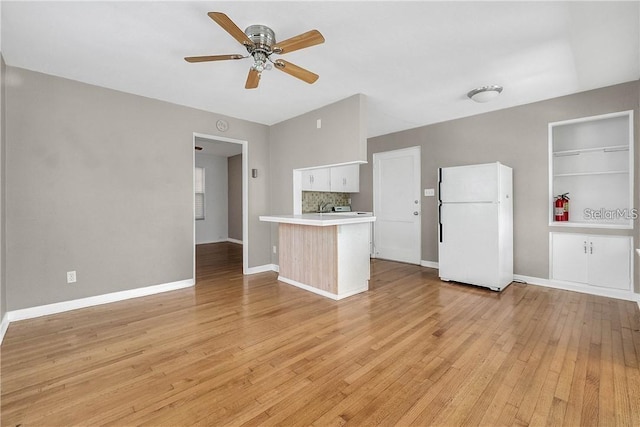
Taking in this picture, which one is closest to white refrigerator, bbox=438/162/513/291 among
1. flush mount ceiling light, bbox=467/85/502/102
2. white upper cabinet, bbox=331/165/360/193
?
flush mount ceiling light, bbox=467/85/502/102

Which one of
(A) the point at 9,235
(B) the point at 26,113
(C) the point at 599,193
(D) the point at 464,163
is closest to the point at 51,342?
(A) the point at 9,235

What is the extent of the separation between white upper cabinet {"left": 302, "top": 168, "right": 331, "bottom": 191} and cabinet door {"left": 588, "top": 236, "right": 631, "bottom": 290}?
3.95m

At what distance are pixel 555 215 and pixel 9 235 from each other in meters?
6.52

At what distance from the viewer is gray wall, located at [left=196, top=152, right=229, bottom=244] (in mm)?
7961

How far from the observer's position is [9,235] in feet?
9.18

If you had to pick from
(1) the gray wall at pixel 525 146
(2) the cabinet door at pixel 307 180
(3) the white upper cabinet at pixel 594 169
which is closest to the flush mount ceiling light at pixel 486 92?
(1) the gray wall at pixel 525 146

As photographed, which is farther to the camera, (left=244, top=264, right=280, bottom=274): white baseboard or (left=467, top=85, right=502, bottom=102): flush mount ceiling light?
(left=244, top=264, right=280, bottom=274): white baseboard

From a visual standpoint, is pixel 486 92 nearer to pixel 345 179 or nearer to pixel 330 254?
pixel 330 254

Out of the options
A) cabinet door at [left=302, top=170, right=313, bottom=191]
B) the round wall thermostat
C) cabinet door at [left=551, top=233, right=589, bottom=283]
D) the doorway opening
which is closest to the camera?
cabinet door at [left=551, top=233, right=589, bottom=283]

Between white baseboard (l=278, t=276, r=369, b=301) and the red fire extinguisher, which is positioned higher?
the red fire extinguisher

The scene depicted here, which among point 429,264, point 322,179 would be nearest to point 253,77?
point 322,179

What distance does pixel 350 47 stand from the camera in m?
2.49

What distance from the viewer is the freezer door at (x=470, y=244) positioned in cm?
364

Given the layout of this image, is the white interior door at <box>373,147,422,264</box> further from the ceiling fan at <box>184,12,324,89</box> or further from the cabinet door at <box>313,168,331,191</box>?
the ceiling fan at <box>184,12,324,89</box>
